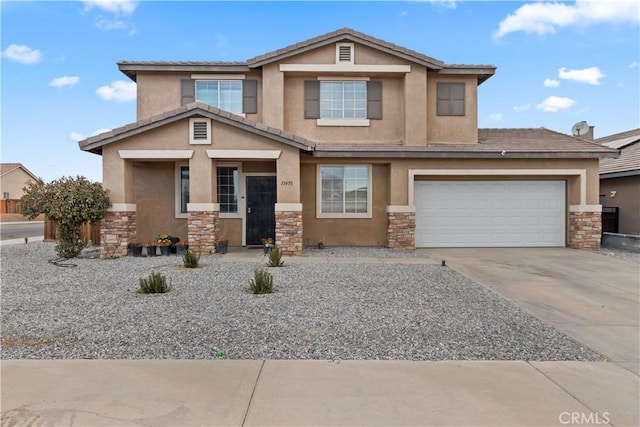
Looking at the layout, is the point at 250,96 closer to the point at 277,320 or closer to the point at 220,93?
the point at 220,93

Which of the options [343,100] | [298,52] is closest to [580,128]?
[343,100]

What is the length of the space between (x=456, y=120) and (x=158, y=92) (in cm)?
1067

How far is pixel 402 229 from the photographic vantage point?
1365 centimetres

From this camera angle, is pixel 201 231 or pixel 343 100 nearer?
pixel 201 231

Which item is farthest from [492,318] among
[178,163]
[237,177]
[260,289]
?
[178,163]

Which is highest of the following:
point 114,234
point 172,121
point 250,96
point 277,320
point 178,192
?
point 250,96

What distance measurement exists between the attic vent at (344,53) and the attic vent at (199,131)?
17.2 ft

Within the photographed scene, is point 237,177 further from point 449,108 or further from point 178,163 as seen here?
point 449,108

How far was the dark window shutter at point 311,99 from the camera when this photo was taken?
14.4 m

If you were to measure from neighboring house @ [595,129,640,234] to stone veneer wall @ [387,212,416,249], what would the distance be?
9.23 metres

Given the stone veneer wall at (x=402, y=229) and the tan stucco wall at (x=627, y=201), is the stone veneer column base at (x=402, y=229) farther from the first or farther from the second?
the tan stucco wall at (x=627, y=201)

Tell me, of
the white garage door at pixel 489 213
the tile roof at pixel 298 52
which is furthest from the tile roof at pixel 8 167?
the white garage door at pixel 489 213

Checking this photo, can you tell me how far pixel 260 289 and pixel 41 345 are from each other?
3286 mm

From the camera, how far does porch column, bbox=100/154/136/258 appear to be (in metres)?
12.0
